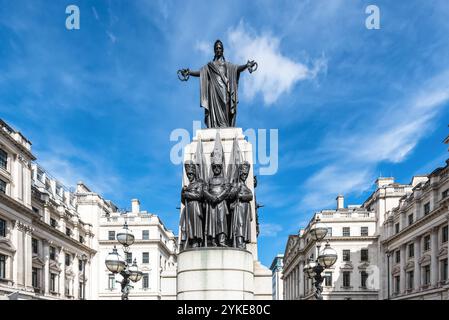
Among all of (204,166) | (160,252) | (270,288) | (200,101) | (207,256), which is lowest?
(160,252)

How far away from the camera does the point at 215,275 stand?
390 inches

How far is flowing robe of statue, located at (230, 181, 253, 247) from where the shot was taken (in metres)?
10.3

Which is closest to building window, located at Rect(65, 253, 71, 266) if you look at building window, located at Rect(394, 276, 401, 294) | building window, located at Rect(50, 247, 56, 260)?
building window, located at Rect(50, 247, 56, 260)

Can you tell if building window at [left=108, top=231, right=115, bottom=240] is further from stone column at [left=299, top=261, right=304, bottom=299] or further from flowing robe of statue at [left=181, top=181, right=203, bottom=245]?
flowing robe of statue at [left=181, top=181, right=203, bottom=245]

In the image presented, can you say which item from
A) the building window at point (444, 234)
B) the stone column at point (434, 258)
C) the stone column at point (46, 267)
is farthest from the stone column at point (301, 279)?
the stone column at point (46, 267)

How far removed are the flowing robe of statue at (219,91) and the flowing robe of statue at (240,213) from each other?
3685 mm

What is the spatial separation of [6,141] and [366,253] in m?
57.1

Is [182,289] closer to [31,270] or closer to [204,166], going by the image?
[204,166]

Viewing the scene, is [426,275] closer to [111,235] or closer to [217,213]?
[217,213]

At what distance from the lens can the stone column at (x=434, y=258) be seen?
47844 millimetres

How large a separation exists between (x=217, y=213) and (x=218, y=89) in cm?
490

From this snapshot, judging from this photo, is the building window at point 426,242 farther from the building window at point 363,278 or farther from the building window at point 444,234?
the building window at point 363,278

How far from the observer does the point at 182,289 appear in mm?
10023
